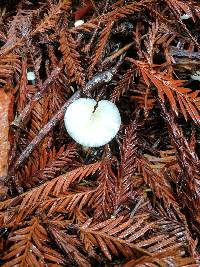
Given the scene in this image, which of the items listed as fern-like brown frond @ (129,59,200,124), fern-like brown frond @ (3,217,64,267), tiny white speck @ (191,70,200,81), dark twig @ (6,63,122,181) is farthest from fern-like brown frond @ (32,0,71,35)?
fern-like brown frond @ (3,217,64,267)

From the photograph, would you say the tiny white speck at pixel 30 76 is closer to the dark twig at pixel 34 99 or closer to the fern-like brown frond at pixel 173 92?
the dark twig at pixel 34 99

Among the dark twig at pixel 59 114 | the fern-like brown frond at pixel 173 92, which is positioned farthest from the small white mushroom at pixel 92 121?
the fern-like brown frond at pixel 173 92

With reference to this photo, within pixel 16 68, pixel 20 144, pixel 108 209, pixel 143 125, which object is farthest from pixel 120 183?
pixel 16 68

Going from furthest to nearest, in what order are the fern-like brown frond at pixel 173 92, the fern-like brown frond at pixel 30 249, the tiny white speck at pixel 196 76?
the tiny white speck at pixel 196 76
the fern-like brown frond at pixel 173 92
the fern-like brown frond at pixel 30 249

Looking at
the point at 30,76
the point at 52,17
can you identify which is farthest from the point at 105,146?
the point at 52,17

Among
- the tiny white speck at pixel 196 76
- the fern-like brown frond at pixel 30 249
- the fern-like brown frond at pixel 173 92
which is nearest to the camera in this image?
the fern-like brown frond at pixel 30 249

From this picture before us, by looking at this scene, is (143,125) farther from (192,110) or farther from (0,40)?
(0,40)

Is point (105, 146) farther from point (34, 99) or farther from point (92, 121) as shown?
point (34, 99)
